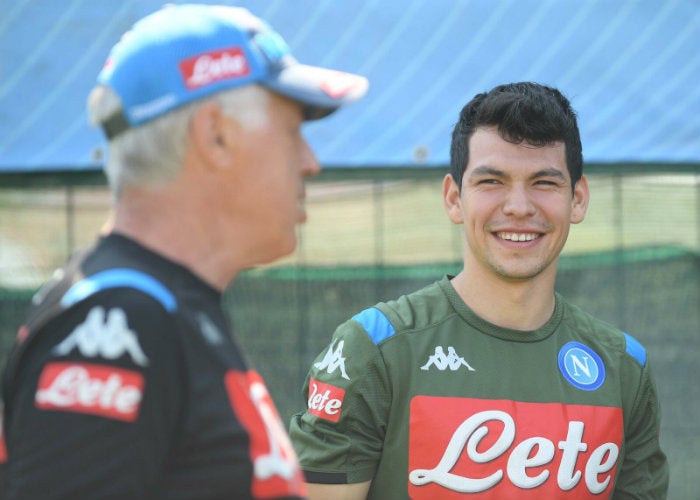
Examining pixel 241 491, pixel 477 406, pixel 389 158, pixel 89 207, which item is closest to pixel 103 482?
pixel 241 491

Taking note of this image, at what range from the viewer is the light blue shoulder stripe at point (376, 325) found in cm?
251

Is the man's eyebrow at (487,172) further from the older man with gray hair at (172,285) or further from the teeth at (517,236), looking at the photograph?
the older man with gray hair at (172,285)

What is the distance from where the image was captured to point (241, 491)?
54.4 inches

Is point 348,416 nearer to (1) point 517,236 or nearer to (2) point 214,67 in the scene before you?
(1) point 517,236

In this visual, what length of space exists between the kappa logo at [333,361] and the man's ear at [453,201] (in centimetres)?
47

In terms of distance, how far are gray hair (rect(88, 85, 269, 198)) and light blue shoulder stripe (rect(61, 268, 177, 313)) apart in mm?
143

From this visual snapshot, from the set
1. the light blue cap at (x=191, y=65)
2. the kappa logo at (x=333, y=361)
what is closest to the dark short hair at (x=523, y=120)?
the kappa logo at (x=333, y=361)

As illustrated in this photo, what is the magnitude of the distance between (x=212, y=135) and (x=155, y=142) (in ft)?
0.26

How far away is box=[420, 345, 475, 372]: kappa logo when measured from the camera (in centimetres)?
253

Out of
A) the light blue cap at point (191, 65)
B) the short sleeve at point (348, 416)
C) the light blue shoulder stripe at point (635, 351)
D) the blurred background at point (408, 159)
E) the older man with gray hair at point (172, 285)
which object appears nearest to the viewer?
the older man with gray hair at point (172, 285)

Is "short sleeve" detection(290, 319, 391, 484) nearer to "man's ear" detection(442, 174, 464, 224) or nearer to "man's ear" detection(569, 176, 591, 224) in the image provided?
"man's ear" detection(442, 174, 464, 224)

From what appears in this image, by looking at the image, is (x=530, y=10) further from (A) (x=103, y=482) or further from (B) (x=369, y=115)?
(A) (x=103, y=482)

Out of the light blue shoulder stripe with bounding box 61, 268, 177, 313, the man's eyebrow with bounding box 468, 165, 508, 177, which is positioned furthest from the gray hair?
the man's eyebrow with bounding box 468, 165, 508, 177

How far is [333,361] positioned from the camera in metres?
2.51
